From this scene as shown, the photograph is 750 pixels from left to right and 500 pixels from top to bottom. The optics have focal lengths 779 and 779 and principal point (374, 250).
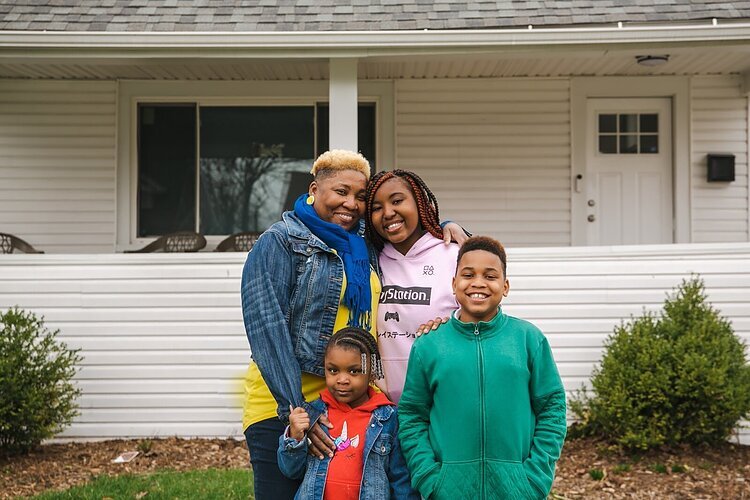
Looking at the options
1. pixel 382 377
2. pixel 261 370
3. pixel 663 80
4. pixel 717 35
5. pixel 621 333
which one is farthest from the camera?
Answer: pixel 663 80

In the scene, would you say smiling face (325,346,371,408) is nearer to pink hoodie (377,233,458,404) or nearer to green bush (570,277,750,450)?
pink hoodie (377,233,458,404)

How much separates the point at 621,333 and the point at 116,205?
534 cm

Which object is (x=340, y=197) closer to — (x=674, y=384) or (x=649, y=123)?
(x=674, y=384)

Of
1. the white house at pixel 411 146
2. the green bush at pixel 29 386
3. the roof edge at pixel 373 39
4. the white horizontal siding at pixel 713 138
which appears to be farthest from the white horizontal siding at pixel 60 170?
the white horizontal siding at pixel 713 138

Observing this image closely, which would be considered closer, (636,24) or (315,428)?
(315,428)

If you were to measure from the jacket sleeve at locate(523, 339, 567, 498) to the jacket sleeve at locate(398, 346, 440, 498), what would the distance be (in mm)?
299

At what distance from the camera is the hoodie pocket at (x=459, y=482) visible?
7.66 feet

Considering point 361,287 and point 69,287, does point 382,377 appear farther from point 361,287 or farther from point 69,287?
point 69,287

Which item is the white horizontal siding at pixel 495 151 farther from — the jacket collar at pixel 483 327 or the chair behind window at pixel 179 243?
the jacket collar at pixel 483 327

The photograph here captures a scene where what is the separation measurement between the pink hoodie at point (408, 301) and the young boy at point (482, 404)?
0.16 meters

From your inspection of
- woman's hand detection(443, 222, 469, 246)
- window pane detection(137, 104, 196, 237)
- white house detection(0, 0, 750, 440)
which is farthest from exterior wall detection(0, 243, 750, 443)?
woman's hand detection(443, 222, 469, 246)

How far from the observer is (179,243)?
25.4 ft

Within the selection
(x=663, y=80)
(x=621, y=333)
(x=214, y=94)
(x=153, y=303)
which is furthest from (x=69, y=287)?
(x=663, y=80)

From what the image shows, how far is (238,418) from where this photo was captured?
6.52 meters
